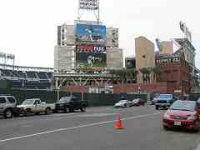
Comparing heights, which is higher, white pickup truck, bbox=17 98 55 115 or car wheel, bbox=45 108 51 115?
white pickup truck, bbox=17 98 55 115

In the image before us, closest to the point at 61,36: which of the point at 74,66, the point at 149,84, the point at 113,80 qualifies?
the point at 74,66

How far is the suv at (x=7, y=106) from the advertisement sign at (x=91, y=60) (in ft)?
258

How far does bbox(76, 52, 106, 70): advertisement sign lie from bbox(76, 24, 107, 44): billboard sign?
435 cm

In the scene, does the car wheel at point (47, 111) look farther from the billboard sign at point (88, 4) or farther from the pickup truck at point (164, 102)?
the billboard sign at point (88, 4)

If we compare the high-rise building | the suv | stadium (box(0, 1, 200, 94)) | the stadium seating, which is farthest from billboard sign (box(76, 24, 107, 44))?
the suv

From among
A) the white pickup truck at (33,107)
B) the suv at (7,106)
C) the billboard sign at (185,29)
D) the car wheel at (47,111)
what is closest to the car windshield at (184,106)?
the suv at (7,106)

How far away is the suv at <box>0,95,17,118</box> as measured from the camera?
26.0 m

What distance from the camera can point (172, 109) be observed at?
54.5 ft

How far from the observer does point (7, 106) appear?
86.2 feet

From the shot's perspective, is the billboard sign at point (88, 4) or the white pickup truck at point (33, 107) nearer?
the white pickup truck at point (33, 107)

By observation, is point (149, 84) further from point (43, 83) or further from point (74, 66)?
point (43, 83)

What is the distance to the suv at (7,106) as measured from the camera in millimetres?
25984

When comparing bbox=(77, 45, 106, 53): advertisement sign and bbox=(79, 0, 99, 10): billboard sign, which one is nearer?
bbox=(77, 45, 106, 53): advertisement sign

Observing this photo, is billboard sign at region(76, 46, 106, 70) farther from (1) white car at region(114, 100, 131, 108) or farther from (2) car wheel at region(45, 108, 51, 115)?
(2) car wheel at region(45, 108, 51, 115)
